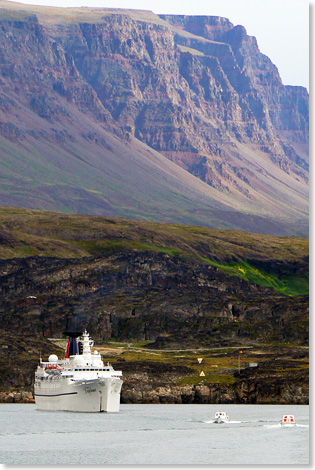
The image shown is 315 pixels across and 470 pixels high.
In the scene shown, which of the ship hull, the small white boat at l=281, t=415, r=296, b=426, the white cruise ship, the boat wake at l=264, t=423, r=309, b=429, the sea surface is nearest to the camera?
the sea surface

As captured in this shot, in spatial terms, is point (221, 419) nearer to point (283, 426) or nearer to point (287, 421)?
point (287, 421)

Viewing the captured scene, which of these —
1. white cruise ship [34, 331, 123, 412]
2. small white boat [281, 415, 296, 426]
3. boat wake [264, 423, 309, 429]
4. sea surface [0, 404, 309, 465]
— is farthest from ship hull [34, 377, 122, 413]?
small white boat [281, 415, 296, 426]

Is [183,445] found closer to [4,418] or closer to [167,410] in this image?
[4,418]

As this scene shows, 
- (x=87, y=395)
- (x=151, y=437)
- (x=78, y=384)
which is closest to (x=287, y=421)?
(x=151, y=437)

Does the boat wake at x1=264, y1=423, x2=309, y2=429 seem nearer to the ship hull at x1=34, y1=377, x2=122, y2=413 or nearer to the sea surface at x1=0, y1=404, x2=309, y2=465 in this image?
the sea surface at x1=0, y1=404, x2=309, y2=465

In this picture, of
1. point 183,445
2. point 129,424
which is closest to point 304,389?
point 129,424

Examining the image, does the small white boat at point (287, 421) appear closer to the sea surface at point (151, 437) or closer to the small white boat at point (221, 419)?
the sea surface at point (151, 437)
